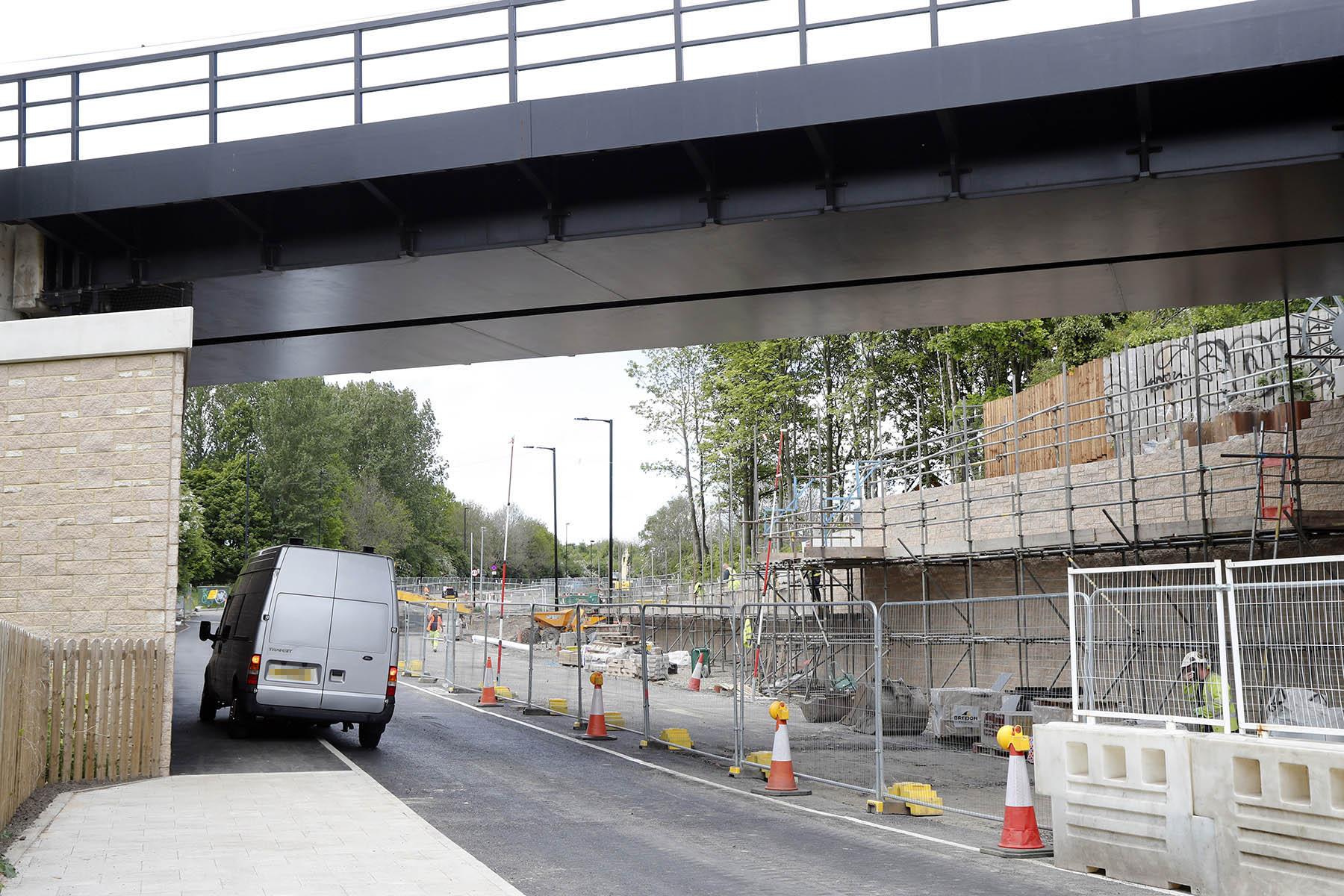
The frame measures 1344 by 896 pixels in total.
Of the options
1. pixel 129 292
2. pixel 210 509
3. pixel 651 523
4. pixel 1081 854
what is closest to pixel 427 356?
pixel 129 292

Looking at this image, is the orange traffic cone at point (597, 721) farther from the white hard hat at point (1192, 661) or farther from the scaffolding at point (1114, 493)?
the white hard hat at point (1192, 661)

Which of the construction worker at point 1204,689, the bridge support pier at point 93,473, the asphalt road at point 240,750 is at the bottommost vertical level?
the asphalt road at point 240,750

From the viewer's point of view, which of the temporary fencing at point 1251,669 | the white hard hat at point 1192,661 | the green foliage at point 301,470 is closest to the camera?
the temporary fencing at point 1251,669

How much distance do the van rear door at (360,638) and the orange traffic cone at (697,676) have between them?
51.2 ft

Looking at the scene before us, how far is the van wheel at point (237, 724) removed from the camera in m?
16.6

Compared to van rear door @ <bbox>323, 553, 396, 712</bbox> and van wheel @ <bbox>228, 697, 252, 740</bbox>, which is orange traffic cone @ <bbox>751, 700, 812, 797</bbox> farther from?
van wheel @ <bbox>228, 697, 252, 740</bbox>

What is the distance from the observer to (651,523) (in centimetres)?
13388

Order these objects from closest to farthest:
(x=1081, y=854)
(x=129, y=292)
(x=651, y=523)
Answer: (x=1081, y=854) → (x=129, y=292) → (x=651, y=523)

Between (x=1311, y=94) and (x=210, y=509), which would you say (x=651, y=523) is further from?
(x=1311, y=94)

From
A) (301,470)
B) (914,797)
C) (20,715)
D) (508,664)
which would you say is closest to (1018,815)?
(914,797)

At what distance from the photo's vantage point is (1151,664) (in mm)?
11828

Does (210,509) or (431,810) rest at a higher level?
(210,509)

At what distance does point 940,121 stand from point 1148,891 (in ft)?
27.2

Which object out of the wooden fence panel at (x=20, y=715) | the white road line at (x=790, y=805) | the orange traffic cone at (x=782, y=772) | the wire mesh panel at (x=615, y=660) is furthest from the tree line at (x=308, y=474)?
the orange traffic cone at (x=782, y=772)
